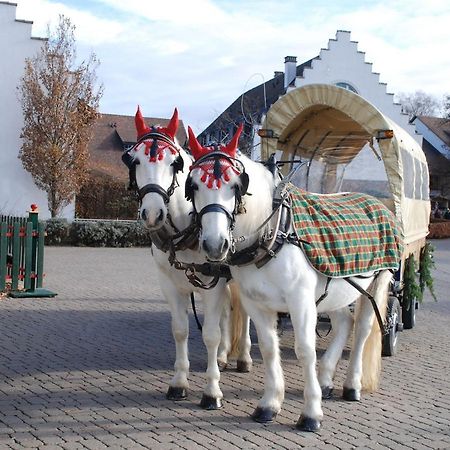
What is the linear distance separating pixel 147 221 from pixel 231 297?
257 centimetres

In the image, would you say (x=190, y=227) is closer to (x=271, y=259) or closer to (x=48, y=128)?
(x=271, y=259)

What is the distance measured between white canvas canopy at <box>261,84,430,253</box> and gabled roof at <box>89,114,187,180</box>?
2960 centimetres

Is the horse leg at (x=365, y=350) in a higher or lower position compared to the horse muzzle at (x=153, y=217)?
lower

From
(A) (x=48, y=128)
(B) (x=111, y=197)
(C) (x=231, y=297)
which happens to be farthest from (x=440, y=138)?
(C) (x=231, y=297)

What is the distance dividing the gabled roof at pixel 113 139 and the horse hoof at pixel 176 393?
3295 centimetres

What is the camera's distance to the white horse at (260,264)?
4.85 meters

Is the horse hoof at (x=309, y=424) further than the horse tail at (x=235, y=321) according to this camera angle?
No

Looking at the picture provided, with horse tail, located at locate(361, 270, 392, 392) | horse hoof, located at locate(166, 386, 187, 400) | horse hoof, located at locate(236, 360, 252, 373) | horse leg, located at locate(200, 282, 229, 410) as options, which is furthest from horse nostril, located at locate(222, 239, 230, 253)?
horse hoof, located at locate(236, 360, 252, 373)

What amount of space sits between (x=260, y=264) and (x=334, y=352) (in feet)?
5.51

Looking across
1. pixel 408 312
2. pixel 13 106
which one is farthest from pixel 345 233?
pixel 13 106

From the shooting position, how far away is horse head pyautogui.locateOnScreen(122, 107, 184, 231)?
531cm

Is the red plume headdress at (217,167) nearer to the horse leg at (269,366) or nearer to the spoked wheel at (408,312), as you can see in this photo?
the horse leg at (269,366)

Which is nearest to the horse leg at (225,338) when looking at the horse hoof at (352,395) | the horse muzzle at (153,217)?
the horse hoof at (352,395)

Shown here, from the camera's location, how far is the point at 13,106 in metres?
27.2
